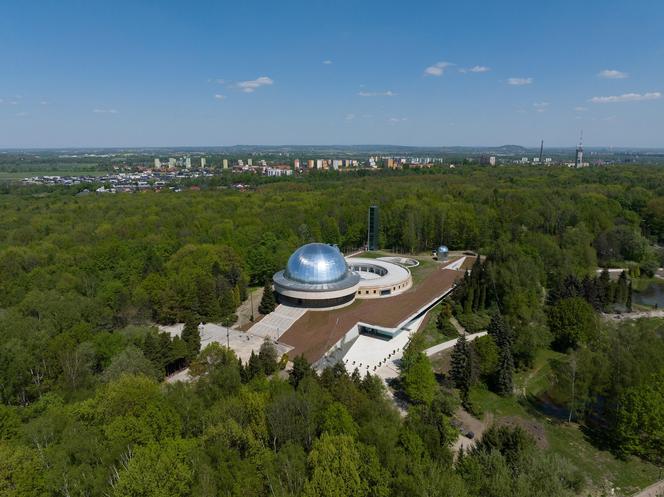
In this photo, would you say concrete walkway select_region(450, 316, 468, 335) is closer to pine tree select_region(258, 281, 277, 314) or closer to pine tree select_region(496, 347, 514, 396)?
pine tree select_region(496, 347, 514, 396)

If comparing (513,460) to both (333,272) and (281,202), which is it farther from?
(281,202)

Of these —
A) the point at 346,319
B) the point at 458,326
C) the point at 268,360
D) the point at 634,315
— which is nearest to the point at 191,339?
the point at 268,360

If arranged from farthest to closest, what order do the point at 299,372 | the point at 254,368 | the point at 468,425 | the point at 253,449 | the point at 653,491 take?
the point at 254,368
the point at 299,372
the point at 468,425
the point at 653,491
the point at 253,449

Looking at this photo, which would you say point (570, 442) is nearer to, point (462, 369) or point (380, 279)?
point (462, 369)

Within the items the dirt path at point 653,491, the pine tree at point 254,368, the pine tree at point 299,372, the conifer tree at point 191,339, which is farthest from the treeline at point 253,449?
the conifer tree at point 191,339

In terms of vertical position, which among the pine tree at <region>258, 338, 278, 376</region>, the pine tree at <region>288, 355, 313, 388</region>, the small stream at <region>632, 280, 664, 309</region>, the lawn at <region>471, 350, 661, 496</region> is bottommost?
the lawn at <region>471, 350, 661, 496</region>

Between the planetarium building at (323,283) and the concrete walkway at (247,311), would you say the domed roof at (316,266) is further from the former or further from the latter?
the concrete walkway at (247,311)

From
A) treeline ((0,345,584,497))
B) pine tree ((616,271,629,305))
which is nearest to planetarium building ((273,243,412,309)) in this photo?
treeline ((0,345,584,497))
